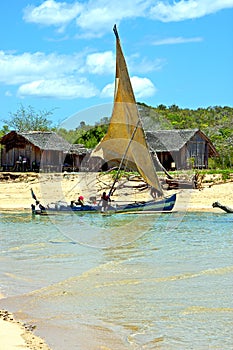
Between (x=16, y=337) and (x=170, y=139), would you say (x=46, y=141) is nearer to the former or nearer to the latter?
(x=170, y=139)

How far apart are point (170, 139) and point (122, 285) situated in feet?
101

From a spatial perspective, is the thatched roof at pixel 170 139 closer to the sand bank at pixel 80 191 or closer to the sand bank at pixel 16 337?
the sand bank at pixel 80 191

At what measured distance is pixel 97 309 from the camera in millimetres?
8750

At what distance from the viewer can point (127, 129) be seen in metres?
18.8

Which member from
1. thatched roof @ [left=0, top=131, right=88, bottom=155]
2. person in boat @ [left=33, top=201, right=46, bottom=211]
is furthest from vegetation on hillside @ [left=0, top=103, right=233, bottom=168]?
person in boat @ [left=33, top=201, right=46, bottom=211]

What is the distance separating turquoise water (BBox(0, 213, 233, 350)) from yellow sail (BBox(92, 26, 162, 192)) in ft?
6.66

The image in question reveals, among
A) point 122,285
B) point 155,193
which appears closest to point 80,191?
point 155,193

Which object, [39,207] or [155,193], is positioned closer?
[39,207]

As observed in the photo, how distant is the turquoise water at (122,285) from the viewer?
748 cm

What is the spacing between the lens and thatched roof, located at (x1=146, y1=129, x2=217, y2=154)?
129 ft

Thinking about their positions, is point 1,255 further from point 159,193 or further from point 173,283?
point 159,193

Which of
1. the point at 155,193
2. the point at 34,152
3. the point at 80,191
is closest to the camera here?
the point at 155,193

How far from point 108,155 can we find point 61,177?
28.8 ft

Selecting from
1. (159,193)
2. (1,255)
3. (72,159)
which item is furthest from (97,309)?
(72,159)
